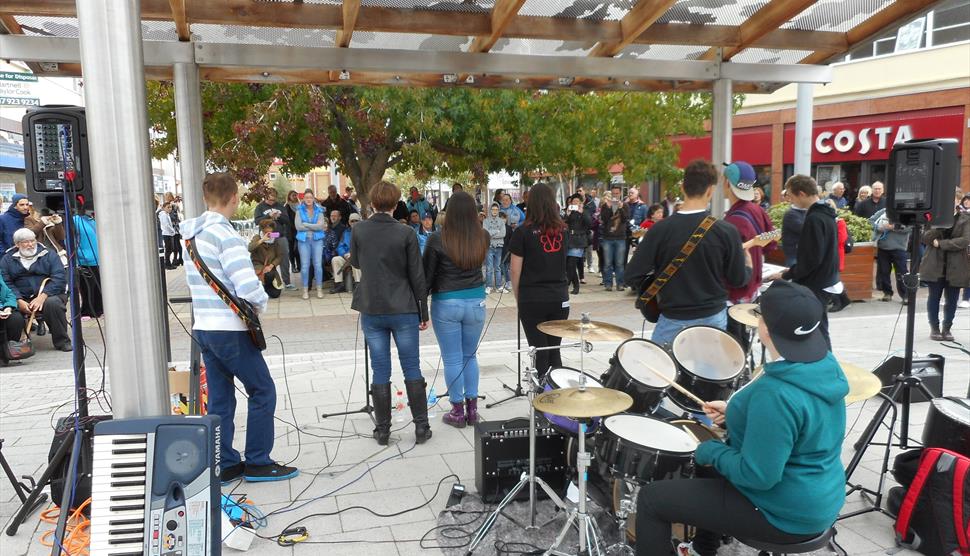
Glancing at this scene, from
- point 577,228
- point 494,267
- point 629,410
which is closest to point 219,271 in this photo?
point 629,410

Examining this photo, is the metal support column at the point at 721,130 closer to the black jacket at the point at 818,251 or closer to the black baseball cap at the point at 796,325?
the black jacket at the point at 818,251

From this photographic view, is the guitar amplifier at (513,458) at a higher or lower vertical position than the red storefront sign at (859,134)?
lower

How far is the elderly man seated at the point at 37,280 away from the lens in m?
8.61

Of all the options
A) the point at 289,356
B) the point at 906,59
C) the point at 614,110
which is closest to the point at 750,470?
the point at 289,356

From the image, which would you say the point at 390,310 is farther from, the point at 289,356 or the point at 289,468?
the point at 289,356

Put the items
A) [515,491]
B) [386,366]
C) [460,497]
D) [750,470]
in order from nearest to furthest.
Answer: [750,470], [515,491], [460,497], [386,366]

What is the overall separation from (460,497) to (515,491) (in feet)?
1.89

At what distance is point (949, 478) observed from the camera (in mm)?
3449

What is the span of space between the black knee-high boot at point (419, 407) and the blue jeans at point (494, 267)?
24.9 feet

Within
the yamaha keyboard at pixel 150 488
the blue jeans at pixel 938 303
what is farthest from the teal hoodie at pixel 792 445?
the blue jeans at pixel 938 303

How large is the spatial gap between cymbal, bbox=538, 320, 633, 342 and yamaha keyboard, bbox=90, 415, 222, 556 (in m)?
1.87

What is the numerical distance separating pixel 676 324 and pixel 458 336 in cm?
174

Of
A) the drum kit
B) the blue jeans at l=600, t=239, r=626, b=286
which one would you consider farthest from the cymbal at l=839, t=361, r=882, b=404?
the blue jeans at l=600, t=239, r=626, b=286

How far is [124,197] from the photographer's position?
9.52ft
